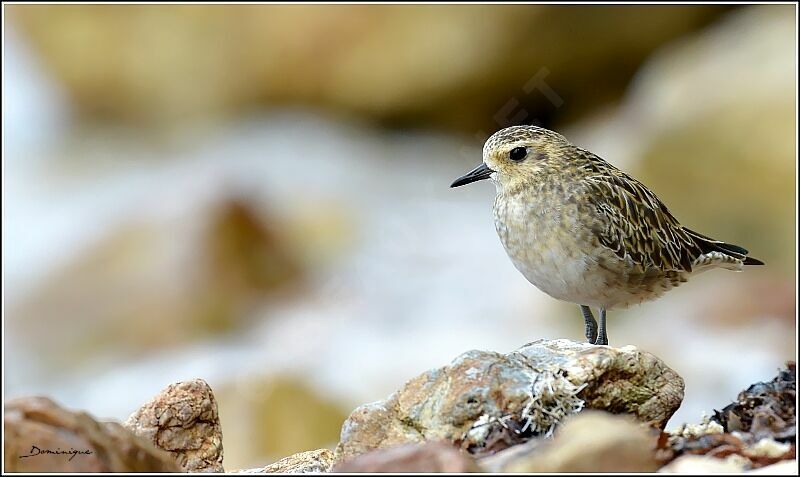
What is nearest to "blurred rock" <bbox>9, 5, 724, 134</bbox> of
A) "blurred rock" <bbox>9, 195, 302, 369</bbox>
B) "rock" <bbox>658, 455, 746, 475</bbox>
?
"blurred rock" <bbox>9, 195, 302, 369</bbox>

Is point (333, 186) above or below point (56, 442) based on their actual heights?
above

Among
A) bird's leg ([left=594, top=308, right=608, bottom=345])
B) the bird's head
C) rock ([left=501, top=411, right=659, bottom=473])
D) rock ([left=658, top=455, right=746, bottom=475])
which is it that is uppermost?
the bird's head

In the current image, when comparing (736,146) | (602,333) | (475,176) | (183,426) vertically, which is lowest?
(183,426)

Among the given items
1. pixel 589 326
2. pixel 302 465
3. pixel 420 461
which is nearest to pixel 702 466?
pixel 420 461

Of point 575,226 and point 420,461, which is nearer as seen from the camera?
point 420,461

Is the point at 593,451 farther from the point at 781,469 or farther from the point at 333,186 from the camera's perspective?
the point at 333,186

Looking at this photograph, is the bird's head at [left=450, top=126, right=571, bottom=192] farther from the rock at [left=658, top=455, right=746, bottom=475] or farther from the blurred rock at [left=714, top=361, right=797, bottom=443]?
the rock at [left=658, top=455, right=746, bottom=475]
